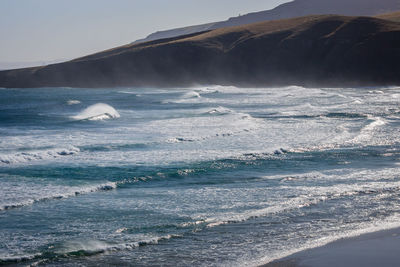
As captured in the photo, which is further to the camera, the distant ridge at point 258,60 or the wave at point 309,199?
the distant ridge at point 258,60

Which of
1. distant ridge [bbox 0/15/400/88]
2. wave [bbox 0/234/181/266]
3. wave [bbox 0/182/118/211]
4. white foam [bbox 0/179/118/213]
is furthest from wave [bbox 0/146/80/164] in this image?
distant ridge [bbox 0/15/400/88]

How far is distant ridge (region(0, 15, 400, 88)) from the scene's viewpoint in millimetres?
81000

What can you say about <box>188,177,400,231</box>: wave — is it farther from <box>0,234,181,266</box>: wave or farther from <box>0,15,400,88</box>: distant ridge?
<box>0,15,400,88</box>: distant ridge

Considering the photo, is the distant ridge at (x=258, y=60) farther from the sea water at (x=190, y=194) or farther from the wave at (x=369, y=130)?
the sea water at (x=190, y=194)

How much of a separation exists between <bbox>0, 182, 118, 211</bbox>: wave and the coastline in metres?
5.56

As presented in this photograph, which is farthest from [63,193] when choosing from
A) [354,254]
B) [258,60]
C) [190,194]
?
[258,60]

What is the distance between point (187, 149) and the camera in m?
17.3

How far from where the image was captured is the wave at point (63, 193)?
1005 cm

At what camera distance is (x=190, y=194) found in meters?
11.1

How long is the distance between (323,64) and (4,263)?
82.3 m

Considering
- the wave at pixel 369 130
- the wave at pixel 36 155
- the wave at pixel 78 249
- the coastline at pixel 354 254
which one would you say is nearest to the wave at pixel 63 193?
the wave at pixel 78 249

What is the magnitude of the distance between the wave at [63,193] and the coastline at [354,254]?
5.56 meters

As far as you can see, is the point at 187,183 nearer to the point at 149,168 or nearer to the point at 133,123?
the point at 149,168

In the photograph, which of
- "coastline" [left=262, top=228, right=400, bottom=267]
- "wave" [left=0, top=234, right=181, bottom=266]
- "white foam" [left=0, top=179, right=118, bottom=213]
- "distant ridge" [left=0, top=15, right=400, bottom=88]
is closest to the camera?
"coastline" [left=262, top=228, right=400, bottom=267]
